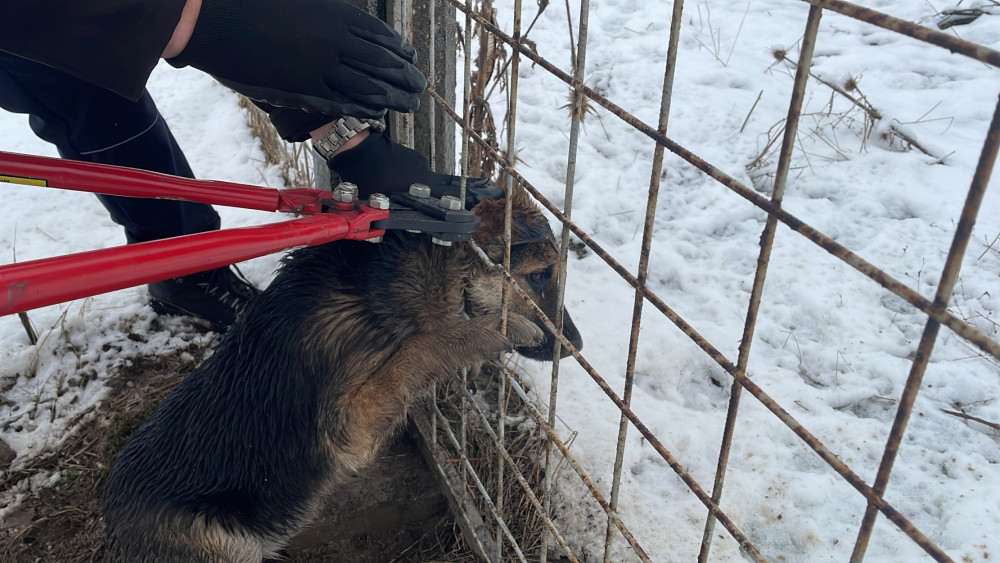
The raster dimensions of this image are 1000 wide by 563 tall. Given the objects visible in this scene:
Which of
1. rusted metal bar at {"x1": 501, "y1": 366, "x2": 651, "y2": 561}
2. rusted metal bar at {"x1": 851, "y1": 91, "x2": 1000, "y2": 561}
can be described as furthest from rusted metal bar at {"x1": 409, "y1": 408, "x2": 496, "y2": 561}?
rusted metal bar at {"x1": 851, "y1": 91, "x2": 1000, "y2": 561}

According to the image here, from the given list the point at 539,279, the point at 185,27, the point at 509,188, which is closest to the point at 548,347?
the point at 539,279

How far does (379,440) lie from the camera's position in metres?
2.90

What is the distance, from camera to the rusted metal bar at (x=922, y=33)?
0.89 m

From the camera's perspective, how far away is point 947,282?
96 cm

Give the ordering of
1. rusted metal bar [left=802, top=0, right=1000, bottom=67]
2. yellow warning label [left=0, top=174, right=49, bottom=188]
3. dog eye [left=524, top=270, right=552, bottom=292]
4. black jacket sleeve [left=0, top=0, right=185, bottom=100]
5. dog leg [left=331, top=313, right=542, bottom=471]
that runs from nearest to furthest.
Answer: rusted metal bar [left=802, top=0, right=1000, bottom=67], black jacket sleeve [left=0, top=0, right=185, bottom=100], yellow warning label [left=0, top=174, right=49, bottom=188], dog leg [left=331, top=313, right=542, bottom=471], dog eye [left=524, top=270, right=552, bottom=292]

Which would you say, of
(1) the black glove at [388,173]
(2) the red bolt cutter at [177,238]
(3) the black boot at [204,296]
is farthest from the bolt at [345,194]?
(3) the black boot at [204,296]

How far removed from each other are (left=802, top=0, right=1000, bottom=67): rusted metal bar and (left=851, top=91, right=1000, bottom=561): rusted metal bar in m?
0.06

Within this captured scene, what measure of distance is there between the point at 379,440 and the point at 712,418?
66.5 inches

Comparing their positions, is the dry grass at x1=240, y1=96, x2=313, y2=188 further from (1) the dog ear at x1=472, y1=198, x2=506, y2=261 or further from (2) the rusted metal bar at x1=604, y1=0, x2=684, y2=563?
(2) the rusted metal bar at x1=604, y1=0, x2=684, y2=563

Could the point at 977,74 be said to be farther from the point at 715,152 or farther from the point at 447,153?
the point at 447,153

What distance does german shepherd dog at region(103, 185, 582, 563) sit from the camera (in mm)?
2791

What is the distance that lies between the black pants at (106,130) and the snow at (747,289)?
0.70 meters

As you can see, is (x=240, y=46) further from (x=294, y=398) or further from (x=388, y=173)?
(x=294, y=398)

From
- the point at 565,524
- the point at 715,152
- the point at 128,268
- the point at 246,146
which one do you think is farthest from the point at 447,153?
the point at 246,146
